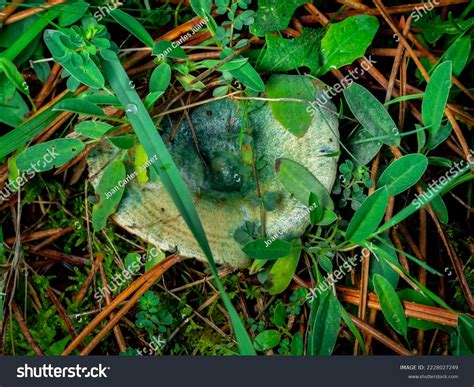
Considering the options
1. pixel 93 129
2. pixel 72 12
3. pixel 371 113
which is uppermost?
pixel 72 12

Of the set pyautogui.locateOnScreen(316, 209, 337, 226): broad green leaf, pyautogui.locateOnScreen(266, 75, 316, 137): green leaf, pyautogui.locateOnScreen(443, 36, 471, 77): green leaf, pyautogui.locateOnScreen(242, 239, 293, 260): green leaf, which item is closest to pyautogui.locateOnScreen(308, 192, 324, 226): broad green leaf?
pyautogui.locateOnScreen(316, 209, 337, 226): broad green leaf

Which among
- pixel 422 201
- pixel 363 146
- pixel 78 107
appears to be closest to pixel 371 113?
pixel 363 146

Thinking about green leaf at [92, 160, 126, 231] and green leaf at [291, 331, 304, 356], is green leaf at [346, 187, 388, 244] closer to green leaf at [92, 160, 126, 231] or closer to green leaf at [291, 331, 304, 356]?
green leaf at [291, 331, 304, 356]

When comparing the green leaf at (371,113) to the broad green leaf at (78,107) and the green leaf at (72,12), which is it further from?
the green leaf at (72,12)

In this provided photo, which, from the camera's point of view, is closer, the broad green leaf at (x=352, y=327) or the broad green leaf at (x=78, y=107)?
the broad green leaf at (x=78, y=107)

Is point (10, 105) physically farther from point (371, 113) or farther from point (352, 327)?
point (352, 327)

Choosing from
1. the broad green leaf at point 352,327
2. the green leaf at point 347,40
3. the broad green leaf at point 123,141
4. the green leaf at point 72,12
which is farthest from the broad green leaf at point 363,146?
the green leaf at point 72,12

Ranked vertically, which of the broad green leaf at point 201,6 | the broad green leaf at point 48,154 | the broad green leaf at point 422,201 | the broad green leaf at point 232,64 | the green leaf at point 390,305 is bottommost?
the green leaf at point 390,305
